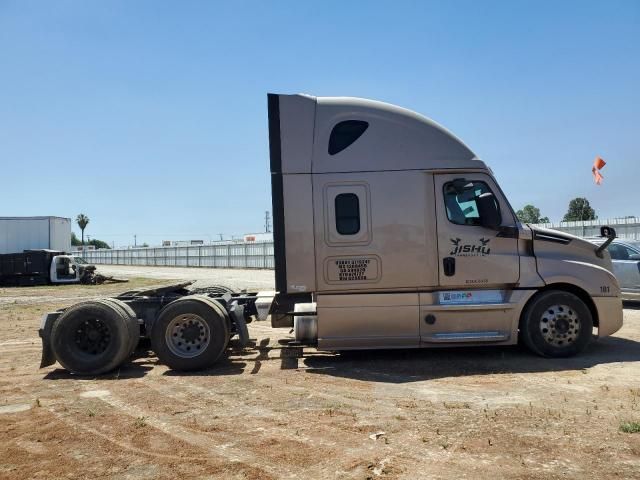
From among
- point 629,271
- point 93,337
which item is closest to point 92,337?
point 93,337

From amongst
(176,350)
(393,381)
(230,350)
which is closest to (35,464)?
(176,350)

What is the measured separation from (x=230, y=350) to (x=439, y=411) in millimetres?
4453

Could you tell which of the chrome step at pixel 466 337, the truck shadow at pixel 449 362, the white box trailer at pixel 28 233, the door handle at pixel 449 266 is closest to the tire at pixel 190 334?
the truck shadow at pixel 449 362

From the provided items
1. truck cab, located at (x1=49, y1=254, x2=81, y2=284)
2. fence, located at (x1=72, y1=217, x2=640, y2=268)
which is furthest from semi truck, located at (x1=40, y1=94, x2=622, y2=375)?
truck cab, located at (x1=49, y1=254, x2=81, y2=284)

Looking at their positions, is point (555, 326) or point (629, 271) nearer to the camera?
point (555, 326)

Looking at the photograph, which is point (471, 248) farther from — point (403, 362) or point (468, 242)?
point (403, 362)

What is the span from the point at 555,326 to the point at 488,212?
1900 mm

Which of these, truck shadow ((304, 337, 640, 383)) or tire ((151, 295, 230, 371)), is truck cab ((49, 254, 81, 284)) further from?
truck shadow ((304, 337, 640, 383))

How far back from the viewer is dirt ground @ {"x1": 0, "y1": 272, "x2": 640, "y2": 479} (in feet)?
13.1

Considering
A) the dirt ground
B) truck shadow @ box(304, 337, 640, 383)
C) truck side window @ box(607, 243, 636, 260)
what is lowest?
the dirt ground

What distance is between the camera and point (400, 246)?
7469 millimetres

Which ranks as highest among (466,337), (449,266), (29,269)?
(29,269)

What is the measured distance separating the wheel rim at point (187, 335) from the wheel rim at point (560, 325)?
479cm

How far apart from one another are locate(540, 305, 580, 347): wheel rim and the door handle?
1.44m
